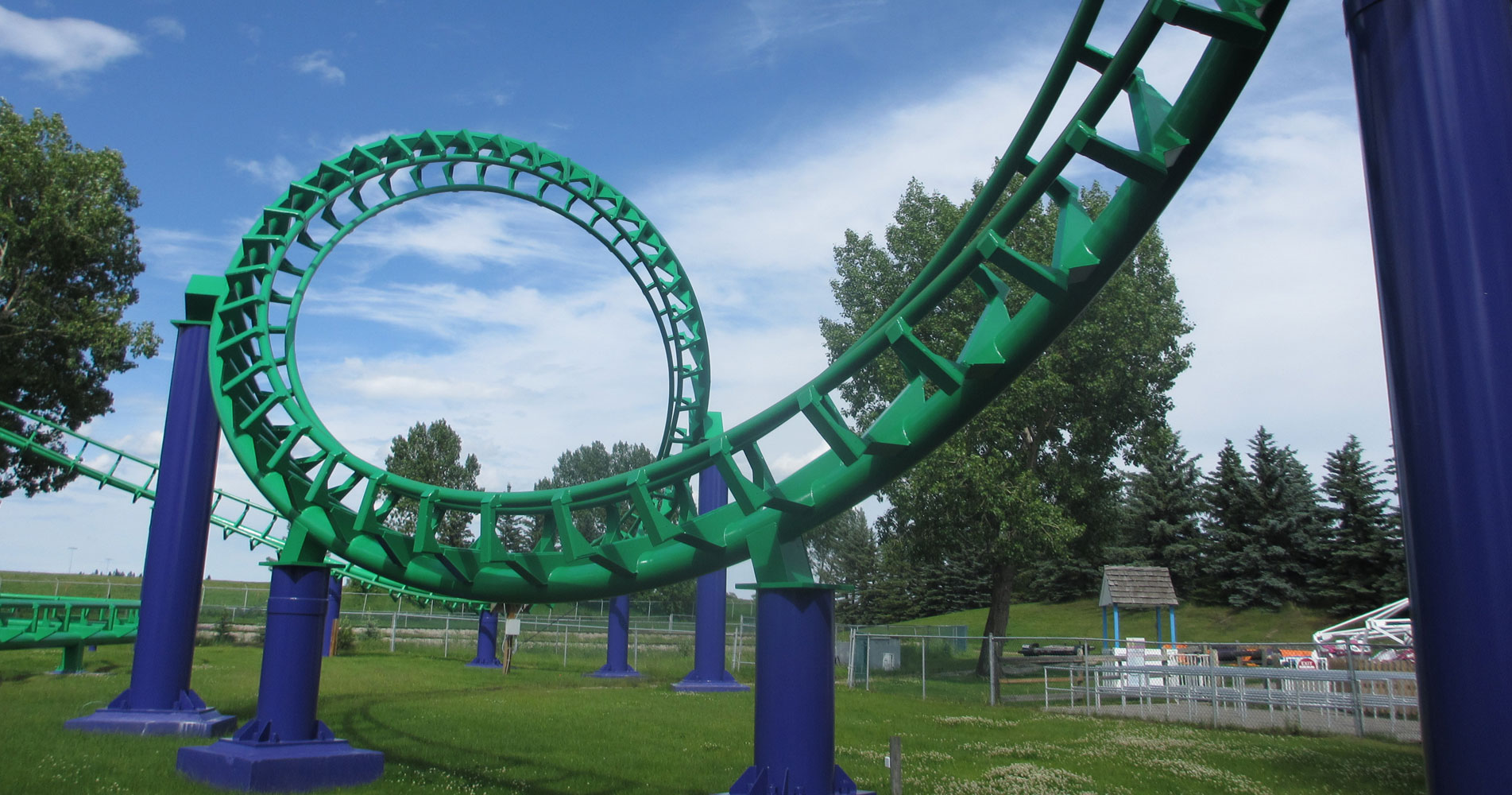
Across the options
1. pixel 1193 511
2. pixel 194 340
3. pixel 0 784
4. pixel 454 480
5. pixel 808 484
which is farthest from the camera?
pixel 454 480

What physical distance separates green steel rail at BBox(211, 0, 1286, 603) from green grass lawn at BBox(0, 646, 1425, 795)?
2.04 m

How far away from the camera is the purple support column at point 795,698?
5508 millimetres

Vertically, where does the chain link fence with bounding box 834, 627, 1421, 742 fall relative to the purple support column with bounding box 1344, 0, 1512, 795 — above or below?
below

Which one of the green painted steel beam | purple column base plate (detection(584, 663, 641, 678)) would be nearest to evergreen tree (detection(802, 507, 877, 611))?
purple column base plate (detection(584, 663, 641, 678))

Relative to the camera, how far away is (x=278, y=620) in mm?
7871

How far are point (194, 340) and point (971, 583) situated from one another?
53.6m

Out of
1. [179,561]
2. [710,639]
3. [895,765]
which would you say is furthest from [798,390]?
[710,639]

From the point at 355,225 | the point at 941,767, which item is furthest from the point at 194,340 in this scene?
the point at 941,767

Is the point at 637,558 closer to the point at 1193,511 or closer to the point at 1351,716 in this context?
the point at 1351,716

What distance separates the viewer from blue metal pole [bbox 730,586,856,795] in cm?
551

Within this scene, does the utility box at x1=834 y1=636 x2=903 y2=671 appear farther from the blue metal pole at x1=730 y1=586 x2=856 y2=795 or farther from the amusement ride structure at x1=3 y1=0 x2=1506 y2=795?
the blue metal pole at x1=730 y1=586 x2=856 y2=795

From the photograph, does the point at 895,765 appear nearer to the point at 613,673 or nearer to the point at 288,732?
the point at 288,732

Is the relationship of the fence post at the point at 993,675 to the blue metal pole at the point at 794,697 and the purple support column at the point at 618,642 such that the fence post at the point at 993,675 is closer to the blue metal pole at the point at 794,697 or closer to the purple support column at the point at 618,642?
the purple support column at the point at 618,642

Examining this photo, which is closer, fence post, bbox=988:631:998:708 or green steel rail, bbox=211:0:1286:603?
green steel rail, bbox=211:0:1286:603
